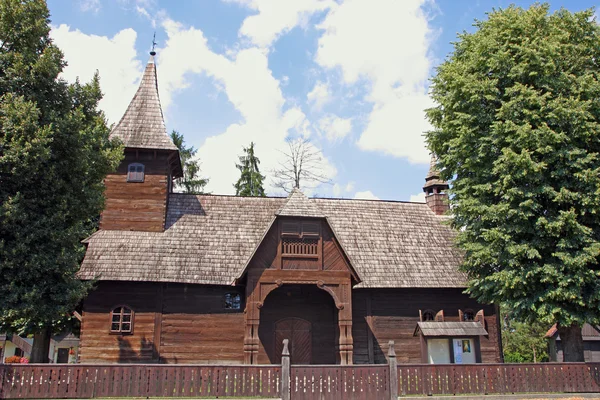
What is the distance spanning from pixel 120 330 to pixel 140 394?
617cm

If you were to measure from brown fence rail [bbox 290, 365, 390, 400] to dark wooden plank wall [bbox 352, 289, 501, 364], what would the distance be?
6.21 m

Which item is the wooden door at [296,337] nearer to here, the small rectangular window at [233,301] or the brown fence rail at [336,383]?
the small rectangular window at [233,301]

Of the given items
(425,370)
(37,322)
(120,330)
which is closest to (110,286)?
(120,330)

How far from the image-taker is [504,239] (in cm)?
1775

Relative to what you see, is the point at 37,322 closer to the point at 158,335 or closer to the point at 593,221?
the point at 158,335

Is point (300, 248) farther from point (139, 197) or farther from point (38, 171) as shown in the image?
point (38, 171)

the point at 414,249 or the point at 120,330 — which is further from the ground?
the point at 414,249

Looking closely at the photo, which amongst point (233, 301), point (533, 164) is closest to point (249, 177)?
point (233, 301)

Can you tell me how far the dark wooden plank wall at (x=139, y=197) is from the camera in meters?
22.7

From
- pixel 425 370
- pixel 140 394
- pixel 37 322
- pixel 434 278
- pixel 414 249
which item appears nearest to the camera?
pixel 140 394

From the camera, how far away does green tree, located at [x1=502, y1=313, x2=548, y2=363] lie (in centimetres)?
4428

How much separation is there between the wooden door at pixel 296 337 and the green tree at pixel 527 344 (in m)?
29.9

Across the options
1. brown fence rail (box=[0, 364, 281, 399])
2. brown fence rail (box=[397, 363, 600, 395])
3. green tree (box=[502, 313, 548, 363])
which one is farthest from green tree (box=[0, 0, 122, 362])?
green tree (box=[502, 313, 548, 363])

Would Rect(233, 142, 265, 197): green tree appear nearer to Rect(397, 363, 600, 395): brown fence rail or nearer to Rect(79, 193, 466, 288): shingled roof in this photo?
Rect(79, 193, 466, 288): shingled roof
